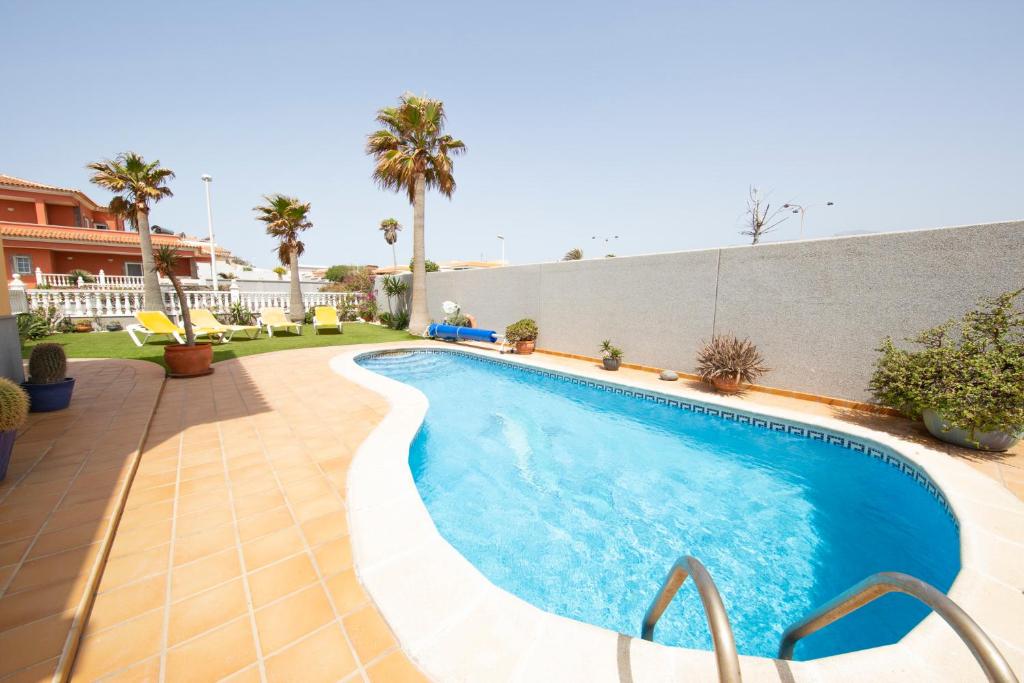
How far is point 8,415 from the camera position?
2936mm

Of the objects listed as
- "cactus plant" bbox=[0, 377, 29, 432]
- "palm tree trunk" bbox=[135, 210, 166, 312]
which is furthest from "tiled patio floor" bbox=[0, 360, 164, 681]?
"palm tree trunk" bbox=[135, 210, 166, 312]

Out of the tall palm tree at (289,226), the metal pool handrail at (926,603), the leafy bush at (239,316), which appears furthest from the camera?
the tall palm tree at (289,226)

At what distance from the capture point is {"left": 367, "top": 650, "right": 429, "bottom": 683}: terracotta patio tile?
1693mm

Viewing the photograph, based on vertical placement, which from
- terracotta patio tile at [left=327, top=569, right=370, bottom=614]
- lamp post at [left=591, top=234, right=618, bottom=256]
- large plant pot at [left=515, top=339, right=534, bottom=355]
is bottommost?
terracotta patio tile at [left=327, top=569, right=370, bottom=614]

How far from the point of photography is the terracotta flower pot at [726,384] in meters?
6.81

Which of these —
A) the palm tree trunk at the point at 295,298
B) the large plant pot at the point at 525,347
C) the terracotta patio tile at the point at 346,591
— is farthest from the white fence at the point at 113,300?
the terracotta patio tile at the point at 346,591

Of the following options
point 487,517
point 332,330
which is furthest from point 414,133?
point 487,517

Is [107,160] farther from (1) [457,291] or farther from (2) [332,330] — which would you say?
(1) [457,291]

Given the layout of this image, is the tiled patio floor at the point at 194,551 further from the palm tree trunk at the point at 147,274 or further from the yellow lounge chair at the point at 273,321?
the palm tree trunk at the point at 147,274

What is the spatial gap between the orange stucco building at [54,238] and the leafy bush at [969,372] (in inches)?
1220

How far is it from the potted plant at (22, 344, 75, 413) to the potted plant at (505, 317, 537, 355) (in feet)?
28.1

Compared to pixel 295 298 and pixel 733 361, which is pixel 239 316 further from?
pixel 733 361

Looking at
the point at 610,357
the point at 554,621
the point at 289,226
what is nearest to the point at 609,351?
the point at 610,357

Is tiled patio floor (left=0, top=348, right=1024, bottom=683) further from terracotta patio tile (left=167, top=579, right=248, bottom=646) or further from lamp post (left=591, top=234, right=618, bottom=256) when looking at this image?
lamp post (left=591, top=234, right=618, bottom=256)
